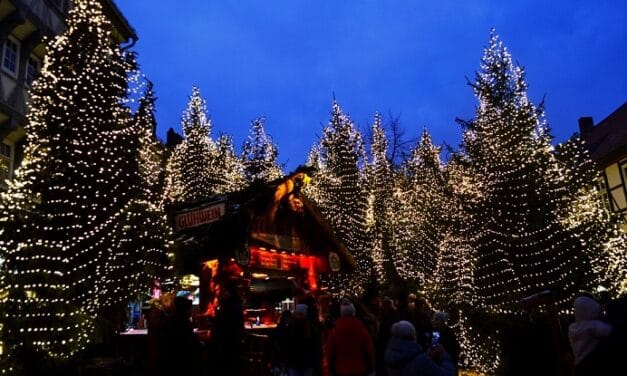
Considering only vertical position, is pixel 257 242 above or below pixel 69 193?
below

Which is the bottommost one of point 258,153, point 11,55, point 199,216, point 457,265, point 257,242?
point 457,265

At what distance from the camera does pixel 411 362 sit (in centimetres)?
507

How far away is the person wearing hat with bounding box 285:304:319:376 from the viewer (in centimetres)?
782

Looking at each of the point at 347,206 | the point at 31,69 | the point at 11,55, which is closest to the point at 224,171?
the point at 347,206

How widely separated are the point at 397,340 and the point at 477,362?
33.8 ft

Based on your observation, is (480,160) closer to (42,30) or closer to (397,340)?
(397,340)

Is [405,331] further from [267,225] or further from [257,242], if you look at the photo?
[267,225]

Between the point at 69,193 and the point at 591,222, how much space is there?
13.2 metres

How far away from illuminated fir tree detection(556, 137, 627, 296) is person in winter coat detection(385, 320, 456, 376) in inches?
363

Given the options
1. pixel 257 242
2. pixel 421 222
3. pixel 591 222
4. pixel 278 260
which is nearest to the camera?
pixel 257 242

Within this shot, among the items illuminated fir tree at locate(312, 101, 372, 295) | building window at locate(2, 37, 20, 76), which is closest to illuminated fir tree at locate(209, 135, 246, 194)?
illuminated fir tree at locate(312, 101, 372, 295)

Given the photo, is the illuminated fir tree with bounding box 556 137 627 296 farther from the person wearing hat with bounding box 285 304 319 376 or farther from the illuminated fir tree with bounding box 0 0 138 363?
the illuminated fir tree with bounding box 0 0 138 363

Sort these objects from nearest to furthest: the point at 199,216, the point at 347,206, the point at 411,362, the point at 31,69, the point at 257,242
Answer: the point at 411,362, the point at 199,216, the point at 257,242, the point at 31,69, the point at 347,206

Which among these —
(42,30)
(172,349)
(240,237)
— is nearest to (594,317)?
(172,349)
